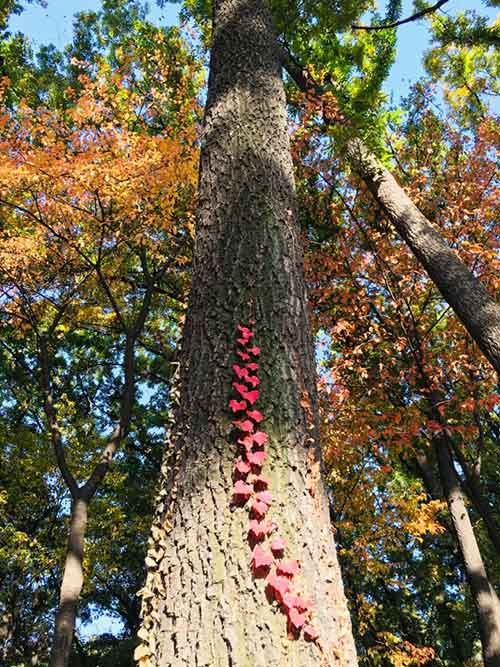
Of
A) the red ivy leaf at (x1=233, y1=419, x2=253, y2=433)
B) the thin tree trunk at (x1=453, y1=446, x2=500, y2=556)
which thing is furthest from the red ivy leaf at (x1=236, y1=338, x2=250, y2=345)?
the thin tree trunk at (x1=453, y1=446, x2=500, y2=556)

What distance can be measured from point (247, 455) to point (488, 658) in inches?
257

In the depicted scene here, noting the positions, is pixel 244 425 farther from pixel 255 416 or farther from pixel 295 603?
pixel 295 603

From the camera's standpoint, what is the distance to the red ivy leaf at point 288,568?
5.05 ft

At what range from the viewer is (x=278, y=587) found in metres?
1.49

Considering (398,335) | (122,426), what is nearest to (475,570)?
(398,335)

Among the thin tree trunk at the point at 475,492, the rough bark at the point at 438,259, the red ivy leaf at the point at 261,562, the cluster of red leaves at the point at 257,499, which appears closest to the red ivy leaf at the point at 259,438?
the cluster of red leaves at the point at 257,499

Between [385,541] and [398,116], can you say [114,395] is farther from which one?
[398,116]

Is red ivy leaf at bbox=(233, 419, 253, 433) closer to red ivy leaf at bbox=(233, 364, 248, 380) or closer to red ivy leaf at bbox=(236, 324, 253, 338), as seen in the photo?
red ivy leaf at bbox=(233, 364, 248, 380)

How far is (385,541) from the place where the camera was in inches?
387

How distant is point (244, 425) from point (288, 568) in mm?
499

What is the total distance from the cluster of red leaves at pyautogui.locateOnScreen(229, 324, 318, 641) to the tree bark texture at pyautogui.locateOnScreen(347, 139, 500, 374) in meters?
3.11

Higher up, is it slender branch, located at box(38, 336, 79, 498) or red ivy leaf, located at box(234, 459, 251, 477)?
slender branch, located at box(38, 336, 79, 498)

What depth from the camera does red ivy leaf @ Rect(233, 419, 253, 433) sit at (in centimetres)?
181

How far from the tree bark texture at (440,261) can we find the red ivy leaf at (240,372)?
10.2ft
